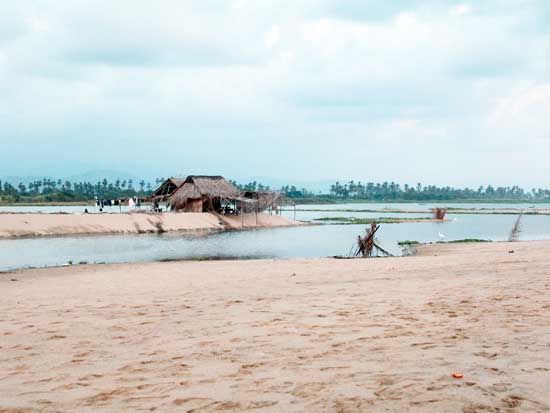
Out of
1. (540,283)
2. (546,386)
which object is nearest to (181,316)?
(546,386)

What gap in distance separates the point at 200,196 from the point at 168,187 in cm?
620

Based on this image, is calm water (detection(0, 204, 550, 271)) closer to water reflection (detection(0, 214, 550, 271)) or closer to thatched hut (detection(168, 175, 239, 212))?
water reflection (detection(0, 214, 550, 271))

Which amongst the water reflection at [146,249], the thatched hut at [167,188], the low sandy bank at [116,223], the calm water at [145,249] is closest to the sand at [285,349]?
the water reflection at [146,249]

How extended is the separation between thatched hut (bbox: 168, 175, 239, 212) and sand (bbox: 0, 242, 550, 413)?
43431 mm

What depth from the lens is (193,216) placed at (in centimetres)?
4969

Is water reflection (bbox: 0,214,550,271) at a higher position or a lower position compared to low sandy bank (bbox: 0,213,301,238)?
lower

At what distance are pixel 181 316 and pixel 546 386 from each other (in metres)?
4.71

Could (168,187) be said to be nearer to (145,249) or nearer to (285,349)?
(145,249)

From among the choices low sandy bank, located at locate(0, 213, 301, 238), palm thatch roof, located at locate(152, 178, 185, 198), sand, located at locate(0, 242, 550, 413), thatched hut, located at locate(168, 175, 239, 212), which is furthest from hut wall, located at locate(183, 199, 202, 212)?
sand, located at locate(0, 242, 550, 413)

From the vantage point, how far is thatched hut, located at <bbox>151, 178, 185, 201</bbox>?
2230 inches

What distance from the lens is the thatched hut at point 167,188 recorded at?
56.7 metres

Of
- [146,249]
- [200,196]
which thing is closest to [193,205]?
[200,196]

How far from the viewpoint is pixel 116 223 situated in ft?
142

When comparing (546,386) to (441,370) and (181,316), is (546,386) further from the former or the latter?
(181,316)
